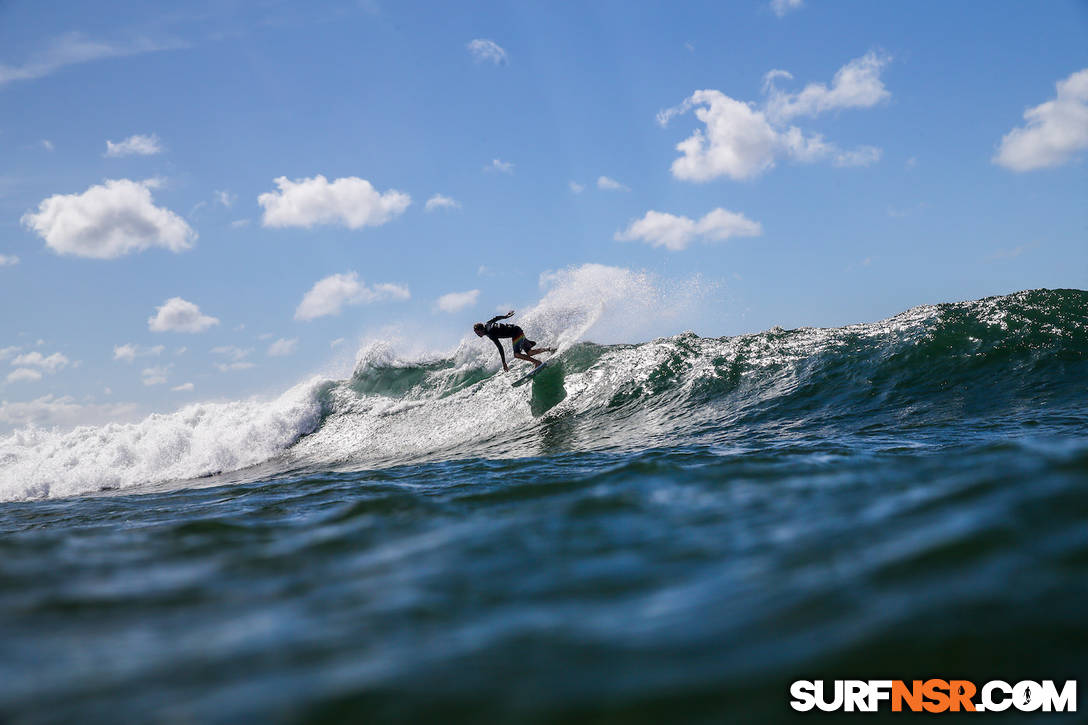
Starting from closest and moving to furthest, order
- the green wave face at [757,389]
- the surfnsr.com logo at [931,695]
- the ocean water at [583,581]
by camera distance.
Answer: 1. the surfnsr.com logo at [931,695]
2. the ocean water at [583,581]
3. the green wave face at [757,389]

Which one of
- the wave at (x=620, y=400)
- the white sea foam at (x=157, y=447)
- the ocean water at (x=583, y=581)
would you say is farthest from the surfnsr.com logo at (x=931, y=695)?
the white sea foam at (x=157, y=447)

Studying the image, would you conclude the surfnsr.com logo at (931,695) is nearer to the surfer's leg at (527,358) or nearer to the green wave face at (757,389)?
the green wave face at (757,389)

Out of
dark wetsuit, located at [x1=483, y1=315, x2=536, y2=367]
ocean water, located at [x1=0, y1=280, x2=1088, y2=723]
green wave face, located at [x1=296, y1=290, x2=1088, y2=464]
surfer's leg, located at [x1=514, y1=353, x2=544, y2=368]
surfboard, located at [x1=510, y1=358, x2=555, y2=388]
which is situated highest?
dark wetsuit, located at [x1=483, y1=315, x2=536, y2=367]

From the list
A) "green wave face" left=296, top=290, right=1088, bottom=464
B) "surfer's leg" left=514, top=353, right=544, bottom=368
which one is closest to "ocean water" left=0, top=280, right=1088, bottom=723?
"green wave face" left=296, top=290, right=1088, bottom=464

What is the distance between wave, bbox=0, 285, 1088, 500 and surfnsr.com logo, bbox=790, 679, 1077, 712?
Answer: 5108 mm

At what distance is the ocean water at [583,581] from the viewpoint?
5.82 ft

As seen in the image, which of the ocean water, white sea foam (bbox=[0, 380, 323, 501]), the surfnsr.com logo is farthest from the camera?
white sea foam (bbox=[0, 380, 323, 501])

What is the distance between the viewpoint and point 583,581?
2.61 m

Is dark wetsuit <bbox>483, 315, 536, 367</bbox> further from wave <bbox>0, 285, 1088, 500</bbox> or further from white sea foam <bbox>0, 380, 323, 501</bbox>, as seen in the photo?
white sea foam <bbox>0, 380, 323, 501</bbox>

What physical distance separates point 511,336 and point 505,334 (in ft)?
0.95

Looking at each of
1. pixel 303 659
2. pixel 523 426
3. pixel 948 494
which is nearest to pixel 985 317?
pixel 523 426

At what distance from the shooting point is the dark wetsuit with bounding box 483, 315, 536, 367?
1485 centimetres

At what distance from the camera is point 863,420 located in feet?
25.1

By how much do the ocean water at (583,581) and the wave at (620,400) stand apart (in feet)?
2.27
